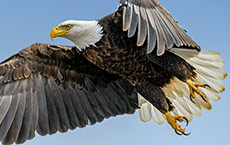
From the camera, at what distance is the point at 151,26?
5141 millimetres

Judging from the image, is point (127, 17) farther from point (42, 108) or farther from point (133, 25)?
point (42, 108)

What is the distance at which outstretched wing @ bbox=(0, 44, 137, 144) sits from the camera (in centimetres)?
625

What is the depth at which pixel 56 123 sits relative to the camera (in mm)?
6469

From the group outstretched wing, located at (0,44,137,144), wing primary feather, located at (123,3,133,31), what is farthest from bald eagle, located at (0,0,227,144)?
wing primary feather, located at (123,3,133,31)

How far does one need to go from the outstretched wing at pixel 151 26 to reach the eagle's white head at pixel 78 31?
819 mm

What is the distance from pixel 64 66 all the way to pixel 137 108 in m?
1.29

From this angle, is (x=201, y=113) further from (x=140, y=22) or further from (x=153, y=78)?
(x=140, y=22)

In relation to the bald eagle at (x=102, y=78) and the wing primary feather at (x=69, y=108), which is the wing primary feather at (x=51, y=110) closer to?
the bald eagle at (x=102, y=78)

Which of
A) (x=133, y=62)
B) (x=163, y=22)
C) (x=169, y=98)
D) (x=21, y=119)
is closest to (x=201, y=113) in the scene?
(x=169, y=98)

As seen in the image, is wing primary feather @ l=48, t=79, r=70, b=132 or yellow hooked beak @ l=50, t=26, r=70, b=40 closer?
yellow hooked beak @ l=50, t=26, r=70, b=40

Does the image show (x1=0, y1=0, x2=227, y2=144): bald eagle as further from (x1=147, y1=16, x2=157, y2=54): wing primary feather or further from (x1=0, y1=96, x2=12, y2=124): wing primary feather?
(x1=147, y1=16, x2=157, y2=54): wing primary feather

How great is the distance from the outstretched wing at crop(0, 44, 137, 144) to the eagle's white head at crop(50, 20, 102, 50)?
27cm

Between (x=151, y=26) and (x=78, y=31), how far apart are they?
4.05 ft

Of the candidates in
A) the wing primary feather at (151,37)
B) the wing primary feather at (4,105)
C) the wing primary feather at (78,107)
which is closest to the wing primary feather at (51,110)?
the wing primary feather at (78,107)
